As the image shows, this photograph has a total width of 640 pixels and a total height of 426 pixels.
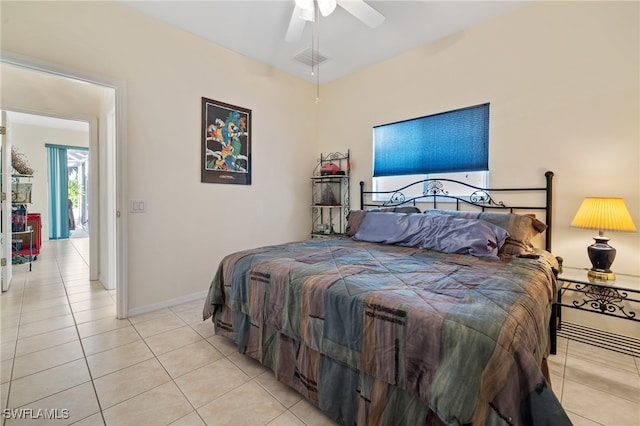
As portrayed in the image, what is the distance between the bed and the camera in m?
0.96

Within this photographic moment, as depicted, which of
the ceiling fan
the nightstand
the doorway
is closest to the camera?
the nightstand

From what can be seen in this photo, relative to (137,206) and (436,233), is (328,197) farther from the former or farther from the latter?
(137,206)

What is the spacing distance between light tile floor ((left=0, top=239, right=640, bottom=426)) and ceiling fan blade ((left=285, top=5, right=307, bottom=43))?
2688mm

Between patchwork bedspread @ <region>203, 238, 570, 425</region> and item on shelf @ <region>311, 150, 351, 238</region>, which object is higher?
item on shelf @ <region>311, 150, 351, 238</region>

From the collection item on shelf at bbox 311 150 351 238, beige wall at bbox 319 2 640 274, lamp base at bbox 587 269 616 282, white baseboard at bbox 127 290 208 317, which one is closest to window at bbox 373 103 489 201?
beige wall at bbox 319 2 640 274

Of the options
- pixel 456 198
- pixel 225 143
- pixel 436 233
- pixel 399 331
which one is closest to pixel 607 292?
pixel 436 233

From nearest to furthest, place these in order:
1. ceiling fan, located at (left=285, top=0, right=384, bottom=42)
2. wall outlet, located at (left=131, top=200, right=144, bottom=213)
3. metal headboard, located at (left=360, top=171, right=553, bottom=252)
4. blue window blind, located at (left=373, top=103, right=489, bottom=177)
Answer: ceiling fan, located at (left=285, top=0, right=384, bottom=42) < metal headboard, located at (left=360, top=171, right=553, bottom=252) < wall outlet, located at (left=131, top=200, right=144, bottom=213) < blue window blind, located at (left=373, top=103, right=489, bottom=177)

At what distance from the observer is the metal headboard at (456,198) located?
97.4 inches

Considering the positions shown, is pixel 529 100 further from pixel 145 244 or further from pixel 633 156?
pixel 145 244

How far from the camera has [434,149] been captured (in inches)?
125

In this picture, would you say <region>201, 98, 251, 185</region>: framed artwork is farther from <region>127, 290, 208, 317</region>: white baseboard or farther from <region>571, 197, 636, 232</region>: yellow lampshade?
<region>571, 197, 636, 232</region>: yellow lampshade

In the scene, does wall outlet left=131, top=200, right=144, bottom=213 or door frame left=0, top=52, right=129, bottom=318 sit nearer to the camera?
door frame left=0, top=52, right=129, bottom=318

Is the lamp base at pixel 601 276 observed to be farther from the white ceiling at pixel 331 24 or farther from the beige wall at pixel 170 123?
the beige wall at pixel 170 123

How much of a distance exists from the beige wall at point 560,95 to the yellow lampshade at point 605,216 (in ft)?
0.97
